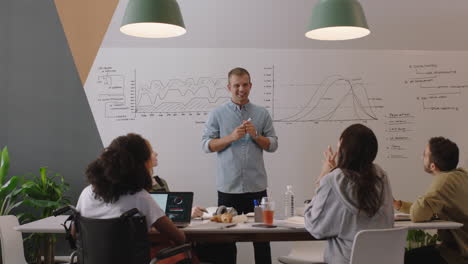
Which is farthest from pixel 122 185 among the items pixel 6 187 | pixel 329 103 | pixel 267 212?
pixel 329 103

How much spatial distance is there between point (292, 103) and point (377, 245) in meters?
2.80

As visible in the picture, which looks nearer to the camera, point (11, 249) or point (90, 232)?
point (90, 232)

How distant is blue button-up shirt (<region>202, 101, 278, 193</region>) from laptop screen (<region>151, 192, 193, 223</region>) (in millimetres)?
1106

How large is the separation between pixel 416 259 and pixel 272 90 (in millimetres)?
2256

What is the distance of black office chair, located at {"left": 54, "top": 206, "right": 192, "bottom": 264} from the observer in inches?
86.1

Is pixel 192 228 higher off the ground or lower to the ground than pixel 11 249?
higher

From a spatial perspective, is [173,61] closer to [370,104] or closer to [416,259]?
[370,104]

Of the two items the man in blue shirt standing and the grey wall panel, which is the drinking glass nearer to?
the man in blue shirt standing

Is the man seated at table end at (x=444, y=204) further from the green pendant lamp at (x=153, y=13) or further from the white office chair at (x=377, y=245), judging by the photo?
the green pendant lamp at (x=153, y=13)

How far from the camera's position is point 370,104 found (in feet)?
16.3

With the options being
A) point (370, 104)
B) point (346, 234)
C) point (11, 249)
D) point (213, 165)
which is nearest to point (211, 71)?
point (213, 165)

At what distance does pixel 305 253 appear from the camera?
359 cm

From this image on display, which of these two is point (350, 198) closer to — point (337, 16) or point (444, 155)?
point (444, 155)

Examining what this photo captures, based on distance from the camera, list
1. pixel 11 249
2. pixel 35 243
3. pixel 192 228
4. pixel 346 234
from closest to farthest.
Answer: pixel 346 234, pixel 192 228, pixel 11 249, pixel 35 243
